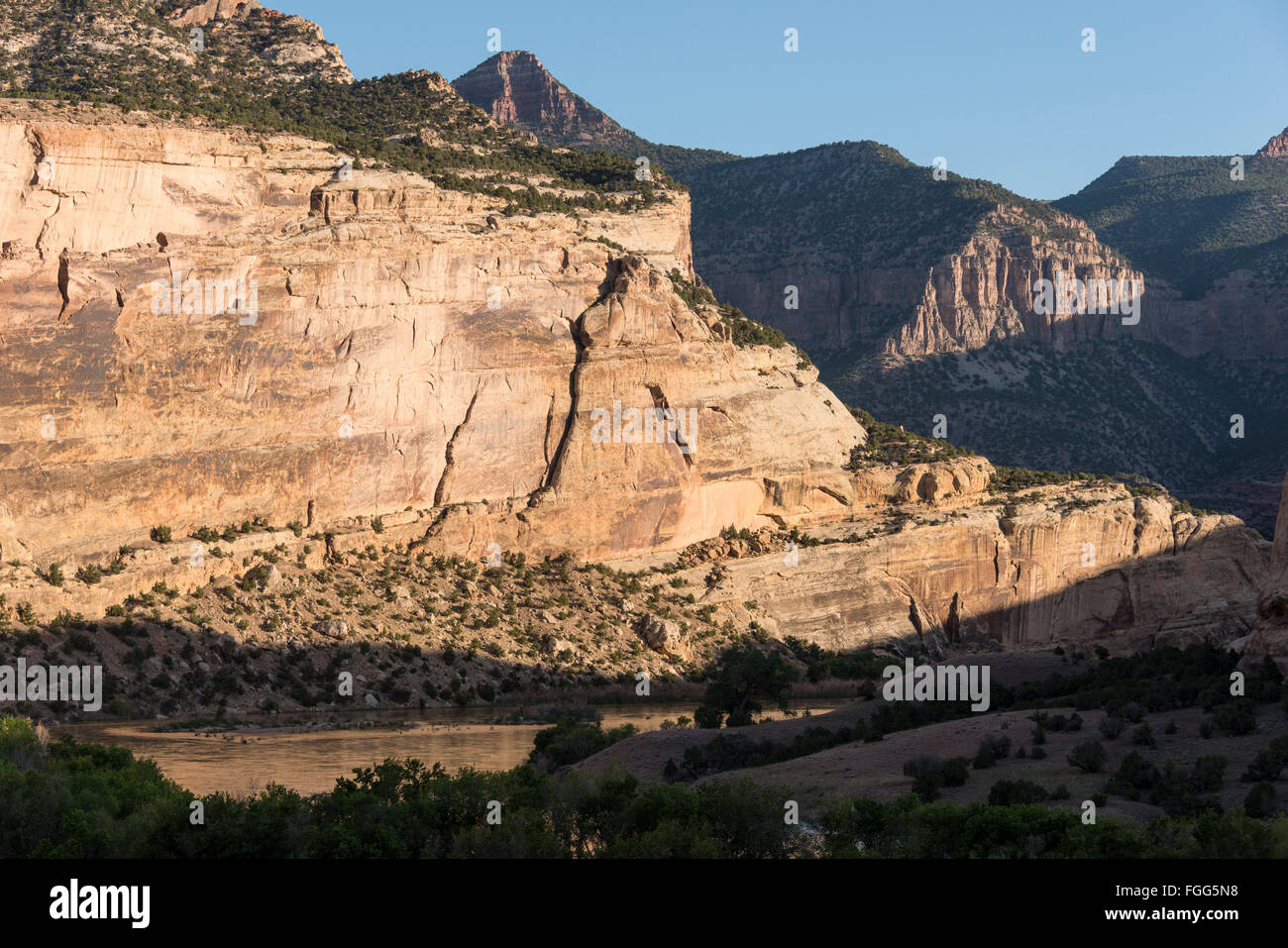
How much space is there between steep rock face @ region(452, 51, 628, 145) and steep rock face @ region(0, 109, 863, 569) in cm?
11142

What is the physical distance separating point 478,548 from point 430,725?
16869 mm

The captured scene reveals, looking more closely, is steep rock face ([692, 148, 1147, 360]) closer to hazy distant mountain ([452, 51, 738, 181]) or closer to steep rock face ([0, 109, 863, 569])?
hazy distant mountain ([452, 51, 738, 181])

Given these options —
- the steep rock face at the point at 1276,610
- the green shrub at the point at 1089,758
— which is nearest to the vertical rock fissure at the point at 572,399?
the steep rock face at the point at 1276,610

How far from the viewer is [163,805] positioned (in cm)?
2748

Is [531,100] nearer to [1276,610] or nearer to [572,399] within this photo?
[572,399]

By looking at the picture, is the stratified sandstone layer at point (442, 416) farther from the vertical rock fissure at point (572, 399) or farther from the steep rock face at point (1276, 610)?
the steep rock face at point (1276, 610)

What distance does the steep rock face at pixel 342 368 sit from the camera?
5931 centimetres

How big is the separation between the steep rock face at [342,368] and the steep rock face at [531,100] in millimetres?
111416

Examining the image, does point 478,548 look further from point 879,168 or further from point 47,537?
point 879,168

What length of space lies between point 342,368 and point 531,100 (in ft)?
451

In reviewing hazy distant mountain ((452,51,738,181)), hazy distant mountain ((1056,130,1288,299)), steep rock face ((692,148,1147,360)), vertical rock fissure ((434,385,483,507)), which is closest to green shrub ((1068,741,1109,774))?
vertical rock fissure ((434,385,483,507))

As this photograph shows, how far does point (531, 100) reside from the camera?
643 ft

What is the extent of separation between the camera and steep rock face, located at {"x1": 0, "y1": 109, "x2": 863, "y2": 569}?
59312 mm
